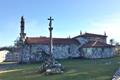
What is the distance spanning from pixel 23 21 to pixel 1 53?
10.9 m

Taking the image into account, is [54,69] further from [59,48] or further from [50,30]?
[59,48]

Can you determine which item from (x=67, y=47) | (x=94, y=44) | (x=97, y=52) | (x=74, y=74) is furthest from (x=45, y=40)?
(x=74, y=74)

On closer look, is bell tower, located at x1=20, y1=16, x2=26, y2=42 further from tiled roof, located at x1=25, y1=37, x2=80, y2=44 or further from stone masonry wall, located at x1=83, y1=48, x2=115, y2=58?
stone masonry wall, located at x1=83, y1=48, x2=115, y2=58

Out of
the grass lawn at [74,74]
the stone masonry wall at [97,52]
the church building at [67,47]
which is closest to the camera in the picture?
the grass lawn at [74,74]

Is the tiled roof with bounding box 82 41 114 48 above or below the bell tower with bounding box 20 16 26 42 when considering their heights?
below

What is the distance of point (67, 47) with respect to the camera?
5125 centimetres

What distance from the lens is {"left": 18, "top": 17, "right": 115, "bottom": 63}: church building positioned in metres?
47.6

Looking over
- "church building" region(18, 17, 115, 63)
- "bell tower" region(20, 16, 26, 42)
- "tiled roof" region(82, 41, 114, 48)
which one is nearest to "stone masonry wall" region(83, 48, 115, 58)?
"church building" region(18, 17, 115, 63)

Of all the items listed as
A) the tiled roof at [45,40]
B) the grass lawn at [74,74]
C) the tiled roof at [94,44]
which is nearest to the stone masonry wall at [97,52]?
the tiled roof at [94,44]

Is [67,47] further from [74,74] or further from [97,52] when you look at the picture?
[74,74]

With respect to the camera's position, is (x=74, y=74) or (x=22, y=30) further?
(x=22, y=30)

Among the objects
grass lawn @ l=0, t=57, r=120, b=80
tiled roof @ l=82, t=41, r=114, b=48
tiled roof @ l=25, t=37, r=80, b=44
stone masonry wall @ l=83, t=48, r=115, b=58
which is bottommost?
grass lawn @ l=0, t=57, r=120, b=80

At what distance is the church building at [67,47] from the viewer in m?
47.6

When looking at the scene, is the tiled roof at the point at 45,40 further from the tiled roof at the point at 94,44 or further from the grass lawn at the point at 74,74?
the grass lawn at the point at 74,74
